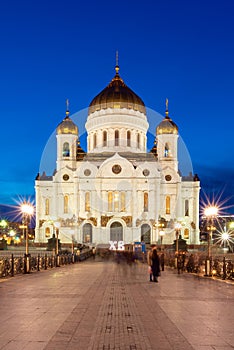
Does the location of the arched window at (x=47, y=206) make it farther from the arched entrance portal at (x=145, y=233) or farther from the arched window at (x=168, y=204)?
the arched window at (x=168, y=204)

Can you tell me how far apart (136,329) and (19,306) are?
337 centimetres

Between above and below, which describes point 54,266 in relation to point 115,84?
below

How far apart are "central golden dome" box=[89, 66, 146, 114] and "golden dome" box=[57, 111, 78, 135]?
5.29 m

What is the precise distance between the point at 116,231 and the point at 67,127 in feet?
62.7

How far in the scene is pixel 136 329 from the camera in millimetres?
7293

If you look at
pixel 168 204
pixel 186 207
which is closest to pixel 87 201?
pixel 168 204

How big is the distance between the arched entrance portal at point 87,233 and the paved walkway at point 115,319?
52262 millimetres

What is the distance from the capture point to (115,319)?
8.19 m

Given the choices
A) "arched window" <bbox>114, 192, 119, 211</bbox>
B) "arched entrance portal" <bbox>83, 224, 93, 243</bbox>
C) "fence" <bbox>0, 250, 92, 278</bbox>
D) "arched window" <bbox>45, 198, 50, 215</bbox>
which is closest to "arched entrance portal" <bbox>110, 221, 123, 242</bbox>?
"arched window" <bbox>114, 192, 119, 211</bbox>

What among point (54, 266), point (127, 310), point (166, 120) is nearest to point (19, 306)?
point (127, 310)

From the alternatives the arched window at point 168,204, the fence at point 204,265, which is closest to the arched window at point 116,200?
the arched window at point 168,204

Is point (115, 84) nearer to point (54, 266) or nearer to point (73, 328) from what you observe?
point (54, 266)

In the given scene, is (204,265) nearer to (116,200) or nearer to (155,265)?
(155,265)

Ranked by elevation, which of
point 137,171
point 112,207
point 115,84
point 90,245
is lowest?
point 90,245
